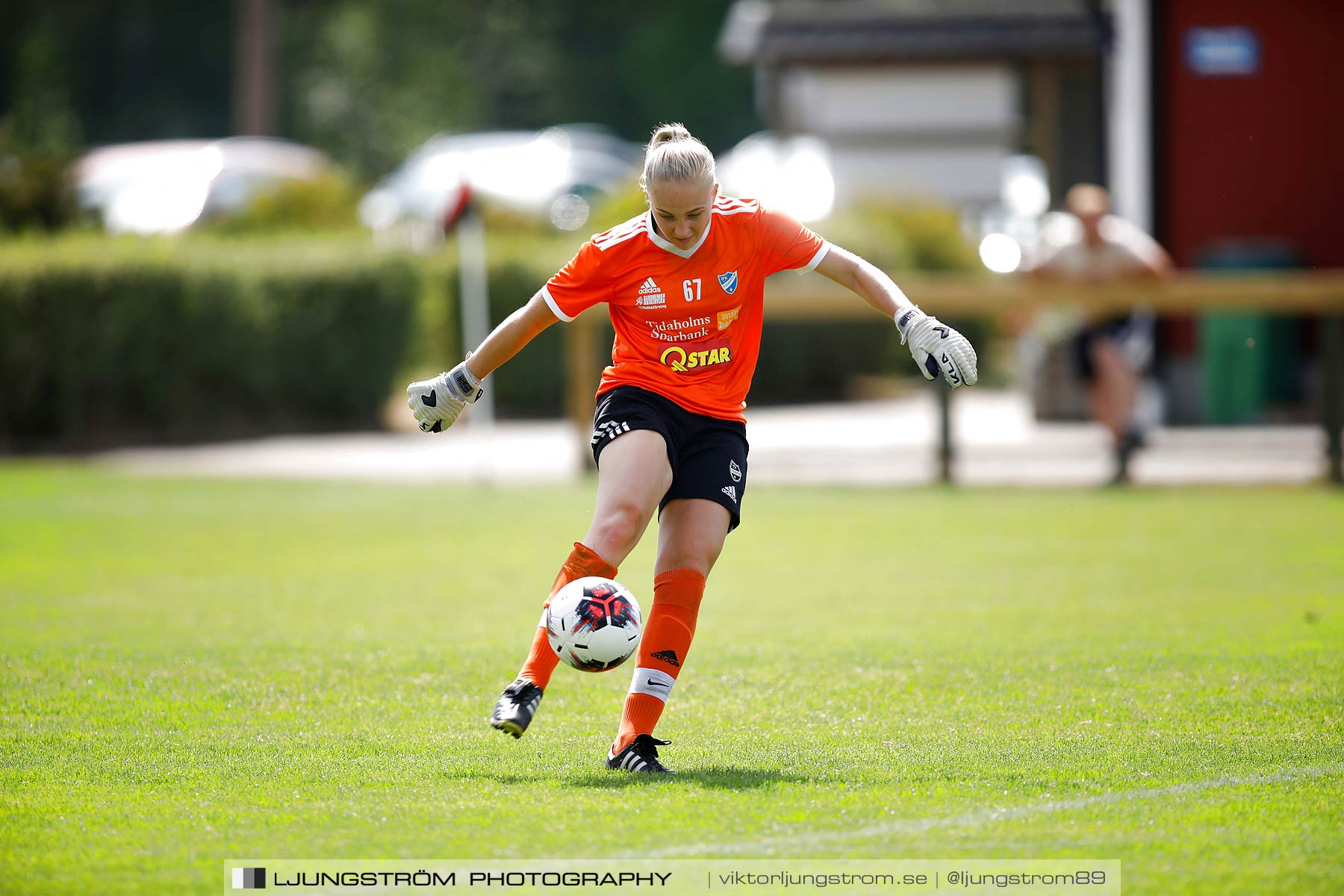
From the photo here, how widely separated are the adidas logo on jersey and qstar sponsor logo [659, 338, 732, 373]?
0.16 meters

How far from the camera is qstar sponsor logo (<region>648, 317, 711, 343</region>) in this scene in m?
5.75

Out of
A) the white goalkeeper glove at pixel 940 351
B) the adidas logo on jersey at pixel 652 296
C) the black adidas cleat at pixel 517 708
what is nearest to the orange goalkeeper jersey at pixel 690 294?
the adidas logo on jersey at pixel 652 296

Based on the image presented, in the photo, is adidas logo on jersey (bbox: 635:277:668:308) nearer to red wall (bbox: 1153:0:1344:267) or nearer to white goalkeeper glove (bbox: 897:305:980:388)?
white goalkeeper glove (bbox: 897:305:980:388)

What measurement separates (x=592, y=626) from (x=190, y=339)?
15.4 meters

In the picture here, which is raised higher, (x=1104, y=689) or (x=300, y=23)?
(x=300, y=23)

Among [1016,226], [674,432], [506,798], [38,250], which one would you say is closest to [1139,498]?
[674,432]

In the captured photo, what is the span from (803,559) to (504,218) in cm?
Answer: 1530

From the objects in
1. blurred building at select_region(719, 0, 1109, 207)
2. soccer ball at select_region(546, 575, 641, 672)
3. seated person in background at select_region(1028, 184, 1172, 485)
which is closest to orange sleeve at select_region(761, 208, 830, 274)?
soccer ball at select_region(546, 575, 641, 672)

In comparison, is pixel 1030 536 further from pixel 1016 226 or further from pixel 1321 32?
pixel 1016 226

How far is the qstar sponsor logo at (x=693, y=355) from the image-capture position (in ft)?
19.0

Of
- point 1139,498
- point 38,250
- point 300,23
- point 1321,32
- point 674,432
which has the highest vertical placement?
point 300,23

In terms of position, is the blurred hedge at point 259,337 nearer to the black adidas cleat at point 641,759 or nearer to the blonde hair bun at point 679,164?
the blonde hair bun at point 679,164

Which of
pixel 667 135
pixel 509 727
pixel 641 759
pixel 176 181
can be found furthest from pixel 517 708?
pixel 176 181

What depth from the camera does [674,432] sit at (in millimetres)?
5723
